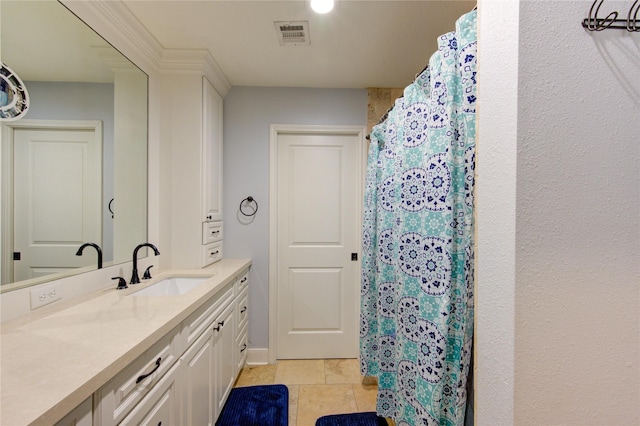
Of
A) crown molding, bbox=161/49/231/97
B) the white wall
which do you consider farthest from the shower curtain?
crown molding, bbox=161/49/231/97

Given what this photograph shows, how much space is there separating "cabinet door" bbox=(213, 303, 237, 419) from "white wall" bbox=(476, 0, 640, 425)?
1466 mm

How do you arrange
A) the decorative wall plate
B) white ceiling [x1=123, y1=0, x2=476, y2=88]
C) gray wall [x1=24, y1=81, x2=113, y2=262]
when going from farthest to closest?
1. white ceiling [x1=123, y1=0, x2=476, y2=88]
2. gray wall [x1=24, y1=81, x2=113, y2=262]
3. the decorative wall plate

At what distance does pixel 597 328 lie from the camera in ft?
1.96

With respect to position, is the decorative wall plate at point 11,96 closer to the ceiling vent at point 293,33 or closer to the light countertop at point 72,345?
the light countertop at point 72,345

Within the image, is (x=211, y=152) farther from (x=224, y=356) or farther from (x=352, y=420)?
(x=352, y=420)

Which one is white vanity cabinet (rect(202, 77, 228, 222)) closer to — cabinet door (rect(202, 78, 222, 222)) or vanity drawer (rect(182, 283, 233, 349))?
cabinet door (rect(202, 78, 222, 222))

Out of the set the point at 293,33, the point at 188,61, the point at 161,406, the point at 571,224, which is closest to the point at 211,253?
the point at 161,406

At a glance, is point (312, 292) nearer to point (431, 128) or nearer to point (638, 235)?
point (431, 128)

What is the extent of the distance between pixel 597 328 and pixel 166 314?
1.38 metres

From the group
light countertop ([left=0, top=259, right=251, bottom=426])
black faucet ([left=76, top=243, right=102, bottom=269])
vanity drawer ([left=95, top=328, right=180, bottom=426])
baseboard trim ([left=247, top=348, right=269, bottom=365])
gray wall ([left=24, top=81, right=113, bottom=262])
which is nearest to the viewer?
light countertop ([left=0, top=259, right=251, bottom=426])

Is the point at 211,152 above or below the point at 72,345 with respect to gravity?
above

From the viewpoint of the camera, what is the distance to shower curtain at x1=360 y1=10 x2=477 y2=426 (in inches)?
34.2

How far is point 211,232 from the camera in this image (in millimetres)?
2061

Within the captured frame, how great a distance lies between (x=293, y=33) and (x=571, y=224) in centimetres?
178
